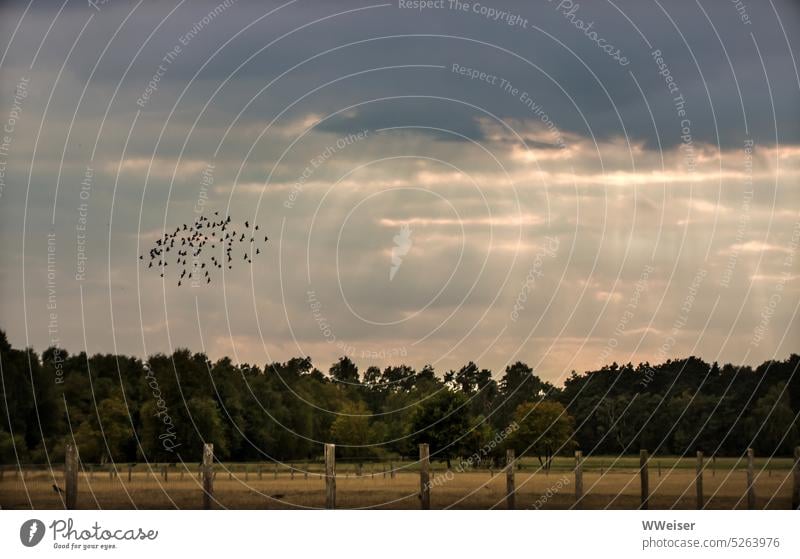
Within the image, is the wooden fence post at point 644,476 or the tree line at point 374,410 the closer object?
the tree line at point 374,410

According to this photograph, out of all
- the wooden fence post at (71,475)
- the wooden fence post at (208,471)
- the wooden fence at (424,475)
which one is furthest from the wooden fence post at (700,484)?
the wooden fence post at (71,475)

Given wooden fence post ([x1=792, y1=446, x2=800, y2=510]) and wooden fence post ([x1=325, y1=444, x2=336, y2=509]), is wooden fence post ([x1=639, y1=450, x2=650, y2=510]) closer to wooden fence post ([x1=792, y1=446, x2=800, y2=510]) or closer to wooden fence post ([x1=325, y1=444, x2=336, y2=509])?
wooden fence post ([x1=792, y1=446, x2=800, y2=510])

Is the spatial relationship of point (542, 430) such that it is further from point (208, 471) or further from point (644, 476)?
point (208, 471)

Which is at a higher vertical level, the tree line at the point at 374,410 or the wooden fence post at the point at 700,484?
the tree line at the point at 374,410

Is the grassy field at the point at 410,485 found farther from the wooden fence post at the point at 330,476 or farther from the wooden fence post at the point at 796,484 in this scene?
the wooden fence post at the point at 796,484

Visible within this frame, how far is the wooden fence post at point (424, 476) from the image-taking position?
1032 inches

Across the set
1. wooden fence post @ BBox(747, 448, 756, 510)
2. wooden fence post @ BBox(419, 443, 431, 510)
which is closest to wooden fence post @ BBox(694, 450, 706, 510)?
wooden fence post @ BBox(747, 448, 756, 510)

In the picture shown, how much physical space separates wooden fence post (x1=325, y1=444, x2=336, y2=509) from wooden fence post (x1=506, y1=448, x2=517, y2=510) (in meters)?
3.47

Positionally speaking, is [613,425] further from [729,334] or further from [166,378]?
[166,378]

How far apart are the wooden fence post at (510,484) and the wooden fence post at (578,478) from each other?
1.30m

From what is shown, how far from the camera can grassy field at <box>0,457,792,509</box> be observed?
26.5 m

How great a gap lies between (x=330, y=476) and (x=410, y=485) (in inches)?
95.6

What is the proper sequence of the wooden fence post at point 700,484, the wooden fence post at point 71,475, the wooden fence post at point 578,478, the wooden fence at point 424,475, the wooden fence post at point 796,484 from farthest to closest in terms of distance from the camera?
the wooden fence post at point 700,484 → the wooden fence post at point 578,478 → the wooden fence at point 424,475 → the wooden fence post at point 71,475 → the wooden fence post at point 796,484
